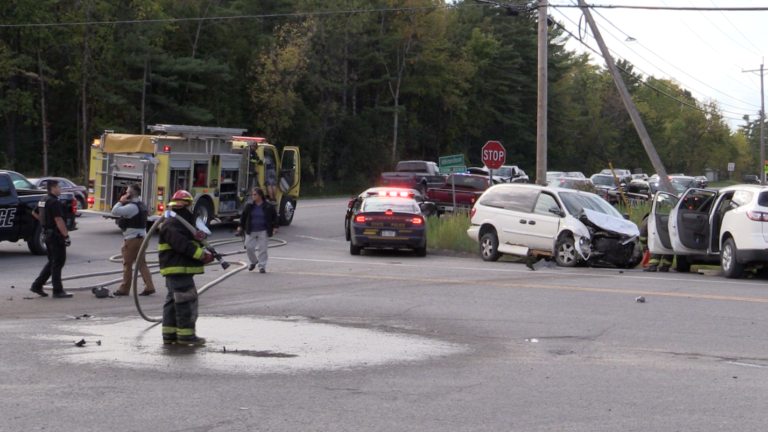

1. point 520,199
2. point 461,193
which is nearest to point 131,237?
point 520,199

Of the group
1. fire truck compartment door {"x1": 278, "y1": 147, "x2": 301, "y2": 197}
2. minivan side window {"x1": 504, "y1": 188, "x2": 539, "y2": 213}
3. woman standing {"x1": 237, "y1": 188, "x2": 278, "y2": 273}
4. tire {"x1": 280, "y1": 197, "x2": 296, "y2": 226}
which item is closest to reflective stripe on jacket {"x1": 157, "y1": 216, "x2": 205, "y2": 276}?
woman standing {"x1": 237, "y1": 188, "x2": 278, "y2": 273}

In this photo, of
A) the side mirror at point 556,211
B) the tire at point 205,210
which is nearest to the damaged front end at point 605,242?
the side mirror at point 556,211

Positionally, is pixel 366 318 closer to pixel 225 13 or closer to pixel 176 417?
pixel 176 417

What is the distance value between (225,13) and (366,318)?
44.1 meters

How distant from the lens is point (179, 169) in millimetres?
23109

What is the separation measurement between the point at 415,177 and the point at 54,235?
28.4 m

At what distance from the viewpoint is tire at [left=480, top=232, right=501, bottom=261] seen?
20.1 metres

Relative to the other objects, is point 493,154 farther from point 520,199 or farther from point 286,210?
point 286,210

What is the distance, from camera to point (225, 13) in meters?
52.1

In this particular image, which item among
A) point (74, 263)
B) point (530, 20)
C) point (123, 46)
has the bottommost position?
point (74, 263)

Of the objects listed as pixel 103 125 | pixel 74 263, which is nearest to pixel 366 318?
pixel 74 263

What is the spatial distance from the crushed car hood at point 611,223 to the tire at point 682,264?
107 centimetres

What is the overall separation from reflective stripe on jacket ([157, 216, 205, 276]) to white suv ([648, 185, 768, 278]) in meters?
10.6

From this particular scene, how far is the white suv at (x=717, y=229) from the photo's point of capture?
1530 centimetres
